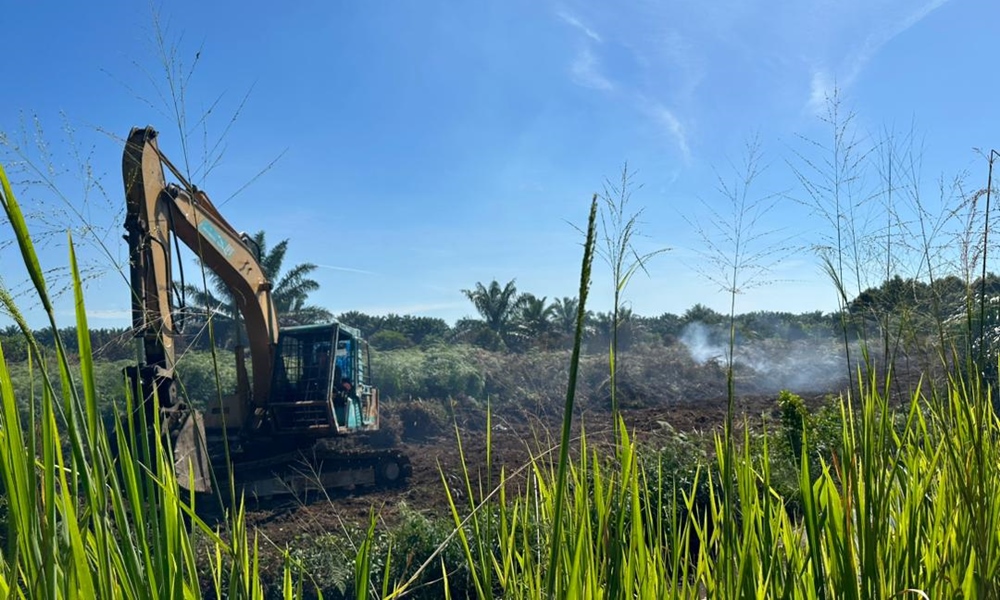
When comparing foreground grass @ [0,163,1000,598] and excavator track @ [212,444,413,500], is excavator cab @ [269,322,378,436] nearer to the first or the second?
excavator track @ [212,444,413,500]

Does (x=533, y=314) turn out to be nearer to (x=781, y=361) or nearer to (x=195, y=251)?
(x=781, y=361)

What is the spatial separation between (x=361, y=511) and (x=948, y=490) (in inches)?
320

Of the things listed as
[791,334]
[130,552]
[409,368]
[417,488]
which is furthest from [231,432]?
[791,334]

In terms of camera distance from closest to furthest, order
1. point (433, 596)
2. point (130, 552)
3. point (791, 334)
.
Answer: point (130, 552)
point (433, 596)
point (791, 334)

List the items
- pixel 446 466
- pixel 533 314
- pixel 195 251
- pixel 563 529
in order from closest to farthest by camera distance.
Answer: pixel 563 529 < pixel 195 251 < pixel 446 466 < pixel 533 314

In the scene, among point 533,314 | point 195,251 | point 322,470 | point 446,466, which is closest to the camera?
point 195,251

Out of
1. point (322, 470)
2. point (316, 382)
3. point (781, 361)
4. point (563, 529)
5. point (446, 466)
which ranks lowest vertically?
point (446, 466)

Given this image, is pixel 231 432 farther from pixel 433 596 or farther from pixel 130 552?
pixel 130 552

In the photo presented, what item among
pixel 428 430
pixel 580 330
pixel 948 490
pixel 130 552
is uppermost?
pixel 580 330

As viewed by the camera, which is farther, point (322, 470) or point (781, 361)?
point (781, 361)

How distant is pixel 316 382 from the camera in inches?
456

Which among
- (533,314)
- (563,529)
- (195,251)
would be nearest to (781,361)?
(533,314)

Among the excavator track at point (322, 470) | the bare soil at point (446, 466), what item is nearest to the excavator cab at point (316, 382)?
the excavator track at point (322, 470)

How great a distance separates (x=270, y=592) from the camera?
5.79m
